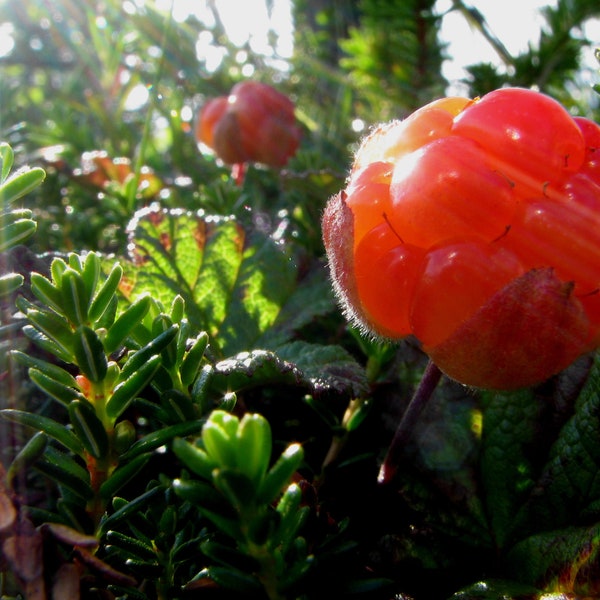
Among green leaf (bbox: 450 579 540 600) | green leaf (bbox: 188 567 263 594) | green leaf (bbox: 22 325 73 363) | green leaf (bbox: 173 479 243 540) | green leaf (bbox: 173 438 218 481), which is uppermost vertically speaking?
green leaf (bbox: 22 325 73 363)

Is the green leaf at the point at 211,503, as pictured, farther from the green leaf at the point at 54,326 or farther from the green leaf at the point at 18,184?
the green leaf at the point at 18,184

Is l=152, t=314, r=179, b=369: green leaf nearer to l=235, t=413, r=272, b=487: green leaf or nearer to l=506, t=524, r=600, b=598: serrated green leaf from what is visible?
l=235, t=413, r=272, b=487: green leaf

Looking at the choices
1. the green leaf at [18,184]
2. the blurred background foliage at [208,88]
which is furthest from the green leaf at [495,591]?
the blurred background foliage at [208,88]

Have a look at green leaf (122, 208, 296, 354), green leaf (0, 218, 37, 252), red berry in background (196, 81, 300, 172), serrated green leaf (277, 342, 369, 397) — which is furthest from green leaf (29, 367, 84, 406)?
red berry in background (196, 81, 300, 172)

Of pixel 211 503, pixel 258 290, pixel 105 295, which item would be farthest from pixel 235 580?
pixel 258 290

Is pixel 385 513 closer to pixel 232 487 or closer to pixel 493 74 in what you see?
pixel 232 487

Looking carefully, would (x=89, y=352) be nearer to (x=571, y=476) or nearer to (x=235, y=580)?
(x=235, y=580)
